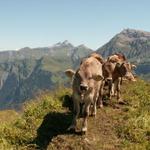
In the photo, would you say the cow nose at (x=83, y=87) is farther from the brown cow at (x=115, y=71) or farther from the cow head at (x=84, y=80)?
the brown cow at (x=115, y=71)

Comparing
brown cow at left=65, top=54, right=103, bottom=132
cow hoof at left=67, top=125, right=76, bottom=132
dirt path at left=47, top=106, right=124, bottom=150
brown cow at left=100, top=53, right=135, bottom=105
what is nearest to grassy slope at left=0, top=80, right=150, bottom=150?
dirt path at left=47, top=106, right=124, bottom=150

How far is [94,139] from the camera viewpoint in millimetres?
14469

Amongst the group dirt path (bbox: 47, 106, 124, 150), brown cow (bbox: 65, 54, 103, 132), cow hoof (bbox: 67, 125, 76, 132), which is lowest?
dirt path (bbox: 47, 106, 124, 150)

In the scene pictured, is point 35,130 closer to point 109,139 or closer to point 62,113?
point 62,113

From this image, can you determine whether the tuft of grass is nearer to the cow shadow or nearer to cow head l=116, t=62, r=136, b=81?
the cow shadow

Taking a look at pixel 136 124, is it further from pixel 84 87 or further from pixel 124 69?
pixel 124 69

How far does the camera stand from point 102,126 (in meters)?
16.2

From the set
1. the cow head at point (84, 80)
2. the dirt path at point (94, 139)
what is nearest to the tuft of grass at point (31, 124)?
the dirt path at point (94, 139)

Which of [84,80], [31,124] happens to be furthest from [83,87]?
[31,124]

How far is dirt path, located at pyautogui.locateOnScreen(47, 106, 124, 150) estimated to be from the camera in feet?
45.3

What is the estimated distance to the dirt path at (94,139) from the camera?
45.3 ft

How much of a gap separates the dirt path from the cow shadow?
0.62m

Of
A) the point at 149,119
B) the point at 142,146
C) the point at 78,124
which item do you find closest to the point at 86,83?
the point at 78,124

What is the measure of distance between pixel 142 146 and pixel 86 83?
3272 millimetres
